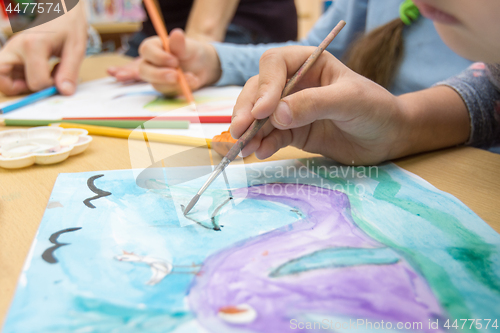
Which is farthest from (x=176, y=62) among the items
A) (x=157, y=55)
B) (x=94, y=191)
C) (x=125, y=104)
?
(x=94, y=191)

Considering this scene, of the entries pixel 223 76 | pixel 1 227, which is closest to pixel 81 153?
pixel 1 227

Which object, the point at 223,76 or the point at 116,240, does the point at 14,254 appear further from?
the point at 223,76

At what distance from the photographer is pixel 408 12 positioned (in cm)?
66

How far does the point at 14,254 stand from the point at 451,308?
0.35m

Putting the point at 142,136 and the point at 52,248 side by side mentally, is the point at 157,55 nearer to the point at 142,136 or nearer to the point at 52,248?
the point at 142,136

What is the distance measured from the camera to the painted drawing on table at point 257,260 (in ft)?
0.82

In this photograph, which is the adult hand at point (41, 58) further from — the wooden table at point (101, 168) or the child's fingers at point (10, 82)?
the wooden table at point (101, 168)

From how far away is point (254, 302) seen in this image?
0.26 m

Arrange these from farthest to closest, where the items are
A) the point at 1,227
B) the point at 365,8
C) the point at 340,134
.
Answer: the point at 365,8, the point at 340,134, the point at 1,227

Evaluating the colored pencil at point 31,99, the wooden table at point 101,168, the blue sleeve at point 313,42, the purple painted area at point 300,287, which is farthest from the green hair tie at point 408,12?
the colored pencil at point 31,99

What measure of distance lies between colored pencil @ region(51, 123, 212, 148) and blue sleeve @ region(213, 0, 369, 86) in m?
0.33

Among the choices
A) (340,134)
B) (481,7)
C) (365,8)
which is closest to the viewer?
(481,7)

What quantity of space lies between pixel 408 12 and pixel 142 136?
1.71 ft

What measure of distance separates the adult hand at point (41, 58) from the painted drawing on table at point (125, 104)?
0.06 m
